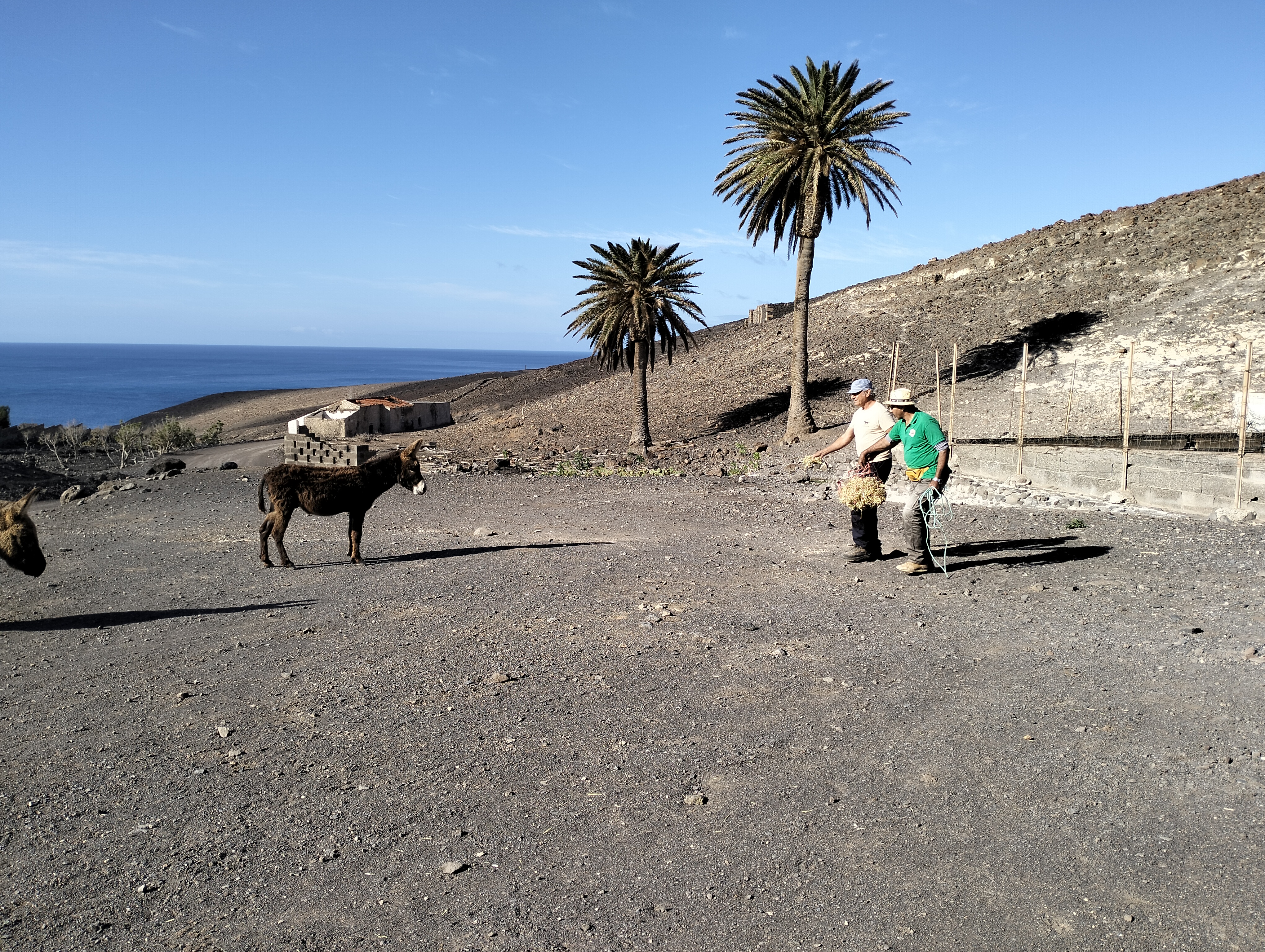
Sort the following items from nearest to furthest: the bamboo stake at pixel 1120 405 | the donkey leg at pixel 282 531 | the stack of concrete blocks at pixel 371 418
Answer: the donkey leg at pixel 282 531 < the bamboo stake at pixel 1120 405 < the stack of concrete blocks at pixel 371 418

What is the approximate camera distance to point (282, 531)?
11609 mm

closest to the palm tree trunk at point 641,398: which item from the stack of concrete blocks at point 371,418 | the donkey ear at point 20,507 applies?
the stack of concrete blocks at point 371,418

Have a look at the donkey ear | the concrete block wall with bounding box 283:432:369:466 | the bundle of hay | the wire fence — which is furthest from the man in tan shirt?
the concrete block wall with bounding box 283:432:369:466

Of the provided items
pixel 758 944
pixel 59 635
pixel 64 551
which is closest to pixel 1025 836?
pixel 758 944

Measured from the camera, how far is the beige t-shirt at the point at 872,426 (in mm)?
10664

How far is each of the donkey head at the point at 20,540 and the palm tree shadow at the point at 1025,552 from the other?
34.0ft

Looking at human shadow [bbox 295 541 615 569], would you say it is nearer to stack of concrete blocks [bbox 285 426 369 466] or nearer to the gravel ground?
the gravel ground

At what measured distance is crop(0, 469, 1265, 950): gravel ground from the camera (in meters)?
4.19

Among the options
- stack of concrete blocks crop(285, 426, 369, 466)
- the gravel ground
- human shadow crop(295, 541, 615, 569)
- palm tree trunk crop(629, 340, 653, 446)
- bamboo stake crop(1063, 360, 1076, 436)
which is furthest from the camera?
palm tree trunk crop(629, 340, 653, 446)

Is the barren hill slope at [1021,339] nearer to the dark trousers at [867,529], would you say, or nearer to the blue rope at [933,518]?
the blue rope at [933,518]

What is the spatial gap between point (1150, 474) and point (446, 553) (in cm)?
1079

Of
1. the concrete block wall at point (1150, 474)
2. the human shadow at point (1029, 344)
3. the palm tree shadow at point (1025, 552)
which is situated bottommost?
the palm tree shadow at point (1025, 552)

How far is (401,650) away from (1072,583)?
7.29 m

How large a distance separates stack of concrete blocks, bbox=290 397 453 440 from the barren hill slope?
2029mm
